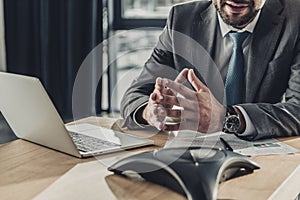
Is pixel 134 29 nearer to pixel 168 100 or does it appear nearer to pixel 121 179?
pixel 168 100

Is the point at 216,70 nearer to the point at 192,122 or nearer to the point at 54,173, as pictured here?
the point at 192,122

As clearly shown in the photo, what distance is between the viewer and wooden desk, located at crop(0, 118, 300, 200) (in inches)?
39.4

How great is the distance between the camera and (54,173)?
44.4 inches

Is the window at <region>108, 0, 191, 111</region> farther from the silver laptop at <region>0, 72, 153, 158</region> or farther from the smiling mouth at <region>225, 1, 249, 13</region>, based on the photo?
the silver laptop at <region>0, 72, 153, 158</region>

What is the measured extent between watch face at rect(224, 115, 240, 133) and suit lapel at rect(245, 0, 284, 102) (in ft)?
1.36

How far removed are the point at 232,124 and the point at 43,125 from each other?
0.52 metres

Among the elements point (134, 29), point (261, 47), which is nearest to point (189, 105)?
point (261, 47)

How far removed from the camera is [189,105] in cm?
146

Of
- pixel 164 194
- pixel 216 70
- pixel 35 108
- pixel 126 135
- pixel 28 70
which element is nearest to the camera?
pixel 164 194

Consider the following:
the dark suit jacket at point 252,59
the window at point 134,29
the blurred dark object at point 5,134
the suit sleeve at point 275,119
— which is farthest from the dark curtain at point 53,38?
the suit sleeve at point 275,119

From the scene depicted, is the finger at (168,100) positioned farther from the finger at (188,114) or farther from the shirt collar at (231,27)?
the shirt collar at (231,27)

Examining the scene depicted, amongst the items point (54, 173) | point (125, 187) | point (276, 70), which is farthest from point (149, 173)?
point (276, 70)

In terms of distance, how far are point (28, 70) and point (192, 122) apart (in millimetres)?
2721

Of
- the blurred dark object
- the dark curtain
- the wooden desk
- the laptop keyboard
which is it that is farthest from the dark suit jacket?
the dark curtain
